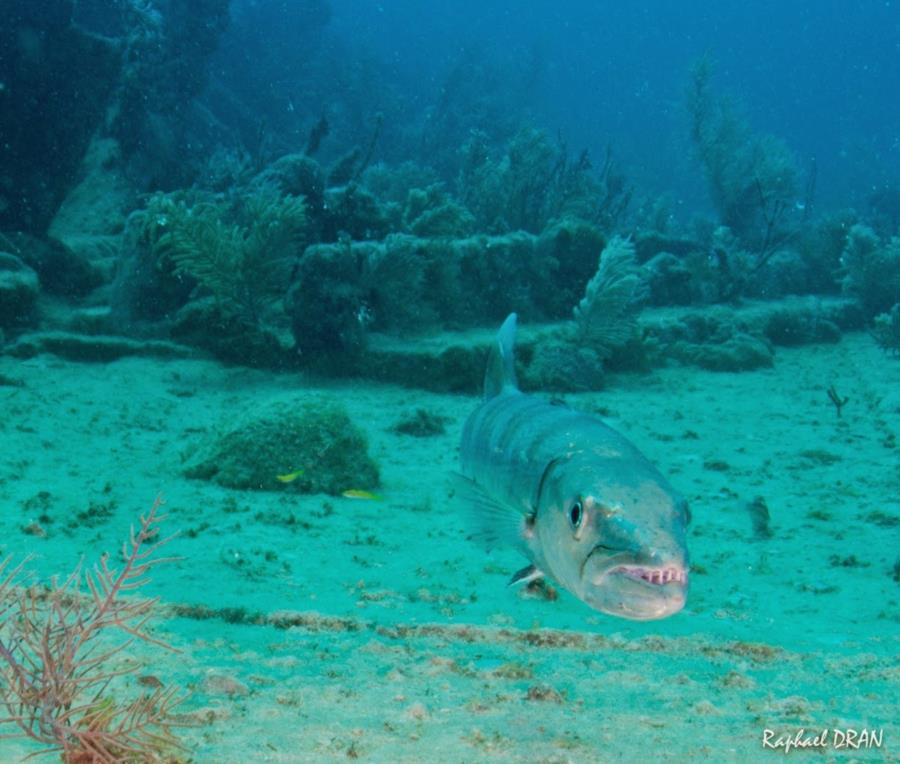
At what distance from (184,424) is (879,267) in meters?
13.8

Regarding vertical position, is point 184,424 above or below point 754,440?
below

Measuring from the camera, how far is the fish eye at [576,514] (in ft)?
6.60

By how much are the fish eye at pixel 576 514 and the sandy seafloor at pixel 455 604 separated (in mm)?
899

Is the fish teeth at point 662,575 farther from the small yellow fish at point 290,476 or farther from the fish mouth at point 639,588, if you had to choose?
the small yellow fish at point 290,476

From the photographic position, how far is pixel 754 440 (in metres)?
8.08

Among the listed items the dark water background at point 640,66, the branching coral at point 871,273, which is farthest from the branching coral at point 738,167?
the branching coral at point 871,273

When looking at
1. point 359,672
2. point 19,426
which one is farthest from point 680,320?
point 359,672

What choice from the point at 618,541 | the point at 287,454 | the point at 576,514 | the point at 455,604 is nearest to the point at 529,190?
the point at 287,454

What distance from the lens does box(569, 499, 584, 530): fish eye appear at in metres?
2.01

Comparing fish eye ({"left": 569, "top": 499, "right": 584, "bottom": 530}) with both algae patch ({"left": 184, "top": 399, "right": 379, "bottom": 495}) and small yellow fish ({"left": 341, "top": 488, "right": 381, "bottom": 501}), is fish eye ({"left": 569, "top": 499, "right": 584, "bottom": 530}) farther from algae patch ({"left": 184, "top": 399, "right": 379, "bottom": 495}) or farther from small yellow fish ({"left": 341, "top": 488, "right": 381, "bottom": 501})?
algae patch ({"left": 184, "top": 399, "right": 379, "bottom": 495})

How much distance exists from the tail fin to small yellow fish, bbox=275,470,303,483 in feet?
10.3

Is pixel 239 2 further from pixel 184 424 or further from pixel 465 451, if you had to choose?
pixel 465 451

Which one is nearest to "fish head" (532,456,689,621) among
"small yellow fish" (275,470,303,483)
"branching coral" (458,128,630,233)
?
"small yellow fish" (275,470,303,483)

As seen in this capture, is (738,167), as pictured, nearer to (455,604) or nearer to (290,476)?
(290,476)
